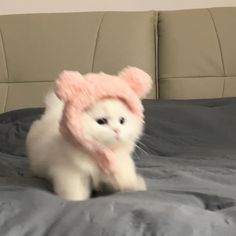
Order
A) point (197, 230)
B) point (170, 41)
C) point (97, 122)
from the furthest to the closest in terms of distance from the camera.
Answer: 1. point (170, 41)
2. point (97, 122)
3. point (197, 230)

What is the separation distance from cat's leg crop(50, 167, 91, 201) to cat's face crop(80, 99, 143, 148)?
0.31ft

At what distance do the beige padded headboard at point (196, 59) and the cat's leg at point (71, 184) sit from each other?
3.26ft

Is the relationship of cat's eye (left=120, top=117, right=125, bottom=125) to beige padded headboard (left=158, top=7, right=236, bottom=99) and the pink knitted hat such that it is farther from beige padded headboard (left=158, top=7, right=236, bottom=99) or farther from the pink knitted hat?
beige padded headboard (left=158, top=7, right=236, bottom=99)

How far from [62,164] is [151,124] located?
0.66 m

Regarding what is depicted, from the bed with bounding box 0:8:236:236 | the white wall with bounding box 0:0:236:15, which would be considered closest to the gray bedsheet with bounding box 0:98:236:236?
the bed with bounding box 0:8:236:236

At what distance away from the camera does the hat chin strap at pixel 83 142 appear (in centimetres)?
98

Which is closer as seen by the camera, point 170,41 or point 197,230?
point 197,230

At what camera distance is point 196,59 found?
198cm

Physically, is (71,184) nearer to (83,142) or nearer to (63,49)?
(83,142)

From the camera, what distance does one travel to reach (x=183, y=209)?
92cm

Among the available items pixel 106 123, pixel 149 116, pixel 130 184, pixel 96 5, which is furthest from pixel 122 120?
pixel 96 5

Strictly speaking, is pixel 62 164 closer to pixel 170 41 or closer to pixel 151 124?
pixel 151 124

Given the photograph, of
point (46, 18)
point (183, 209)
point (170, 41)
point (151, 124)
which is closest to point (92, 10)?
point (46, 18)

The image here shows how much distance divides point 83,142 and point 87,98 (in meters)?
0.09
